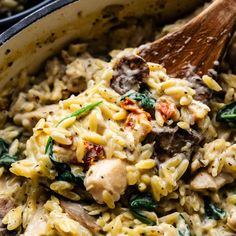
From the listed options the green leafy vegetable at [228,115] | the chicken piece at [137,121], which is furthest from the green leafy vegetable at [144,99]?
the green leafy vegetable at [228,115]

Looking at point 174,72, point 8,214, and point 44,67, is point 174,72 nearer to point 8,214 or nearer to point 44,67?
point 44,67

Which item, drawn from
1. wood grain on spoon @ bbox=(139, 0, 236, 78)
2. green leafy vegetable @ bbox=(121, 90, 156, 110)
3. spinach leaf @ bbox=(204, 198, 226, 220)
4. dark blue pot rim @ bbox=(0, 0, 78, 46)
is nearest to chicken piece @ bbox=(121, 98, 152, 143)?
green leafy vegetable @ bbox=(121, 90, 156, 110)

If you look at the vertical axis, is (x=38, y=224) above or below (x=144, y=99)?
below

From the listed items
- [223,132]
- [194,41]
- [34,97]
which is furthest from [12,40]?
[223,132]

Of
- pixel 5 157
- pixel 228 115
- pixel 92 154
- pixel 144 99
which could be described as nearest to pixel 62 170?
pixel 92 154

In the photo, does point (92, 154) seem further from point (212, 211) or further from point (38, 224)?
point (212, 211)
